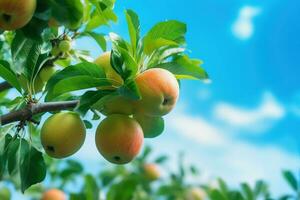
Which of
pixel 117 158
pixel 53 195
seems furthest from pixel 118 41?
pixel 53 195

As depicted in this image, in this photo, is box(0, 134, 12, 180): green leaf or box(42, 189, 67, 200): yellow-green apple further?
box(42, 189, 67, 200): yellow-green apple

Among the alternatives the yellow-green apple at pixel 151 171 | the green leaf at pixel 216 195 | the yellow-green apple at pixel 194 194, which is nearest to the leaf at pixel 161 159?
the yellow-green apple at pixel 151 171

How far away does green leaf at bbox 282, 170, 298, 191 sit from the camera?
12.9 ft

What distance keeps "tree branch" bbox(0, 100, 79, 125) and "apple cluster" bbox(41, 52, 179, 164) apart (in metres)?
0.04

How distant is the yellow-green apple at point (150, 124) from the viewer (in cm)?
173

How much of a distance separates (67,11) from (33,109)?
0.43 m

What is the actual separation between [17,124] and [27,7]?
1.95 feet

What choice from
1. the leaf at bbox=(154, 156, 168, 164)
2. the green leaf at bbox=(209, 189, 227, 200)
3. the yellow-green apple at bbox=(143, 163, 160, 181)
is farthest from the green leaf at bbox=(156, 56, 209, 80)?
the leaf at bbox=(154, 156, 168, 164)

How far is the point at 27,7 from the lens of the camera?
1391 millimetres

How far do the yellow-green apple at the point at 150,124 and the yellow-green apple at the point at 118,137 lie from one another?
0.16 feet

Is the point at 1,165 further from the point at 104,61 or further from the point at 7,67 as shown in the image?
the point at 104,61

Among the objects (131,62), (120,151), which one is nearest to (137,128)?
(120,151)

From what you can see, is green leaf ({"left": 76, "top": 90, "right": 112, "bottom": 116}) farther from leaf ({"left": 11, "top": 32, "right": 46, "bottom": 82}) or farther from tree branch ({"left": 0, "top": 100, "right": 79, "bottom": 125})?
leaf ({"left": 11, "top": 32, "right": 46, "bottom": 82})

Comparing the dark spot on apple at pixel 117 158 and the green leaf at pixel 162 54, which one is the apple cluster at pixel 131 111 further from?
the green leaf at pixel 162 54
